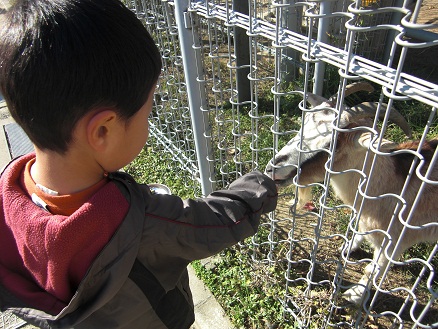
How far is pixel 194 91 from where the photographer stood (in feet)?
7.73

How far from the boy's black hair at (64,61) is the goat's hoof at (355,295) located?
2.15 metres

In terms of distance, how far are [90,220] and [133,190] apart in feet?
0.57

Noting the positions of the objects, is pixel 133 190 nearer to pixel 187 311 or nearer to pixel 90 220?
pixel 90 220

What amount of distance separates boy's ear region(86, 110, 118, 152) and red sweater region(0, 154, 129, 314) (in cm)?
14

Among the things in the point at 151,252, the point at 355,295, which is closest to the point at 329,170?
the point at 151,252

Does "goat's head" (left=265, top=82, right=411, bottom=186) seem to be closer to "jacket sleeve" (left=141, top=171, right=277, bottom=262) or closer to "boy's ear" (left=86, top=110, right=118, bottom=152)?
"jacket sleeve" (left=141, top=171, right=277, bottom=262)

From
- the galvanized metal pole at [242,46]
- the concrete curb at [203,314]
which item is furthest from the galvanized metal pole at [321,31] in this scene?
the concrete curb at [203,314]

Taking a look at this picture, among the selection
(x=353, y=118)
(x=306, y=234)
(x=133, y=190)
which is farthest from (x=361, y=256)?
(x=133, y=190)

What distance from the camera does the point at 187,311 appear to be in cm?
162

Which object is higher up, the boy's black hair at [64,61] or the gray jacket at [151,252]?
the boy's black hair at [64,61]

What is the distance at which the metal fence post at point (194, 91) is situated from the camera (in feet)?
6.90

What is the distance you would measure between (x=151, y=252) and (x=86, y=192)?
0.97 feet

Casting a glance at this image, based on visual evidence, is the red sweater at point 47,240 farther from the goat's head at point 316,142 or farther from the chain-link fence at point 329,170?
the goat's head at point 316,142

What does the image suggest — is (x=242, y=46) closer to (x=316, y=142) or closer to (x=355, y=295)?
(x=316, y=142)
